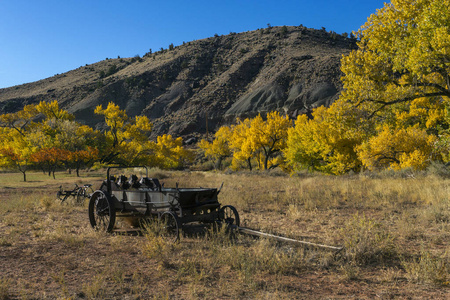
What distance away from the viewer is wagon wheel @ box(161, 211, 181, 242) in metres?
6.82

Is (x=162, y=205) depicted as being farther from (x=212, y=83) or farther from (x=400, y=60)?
(x=212, y=83)

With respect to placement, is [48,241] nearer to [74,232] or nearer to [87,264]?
[74,232]

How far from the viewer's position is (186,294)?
4445 mm

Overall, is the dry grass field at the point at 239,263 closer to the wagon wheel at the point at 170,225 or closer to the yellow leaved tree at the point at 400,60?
the wagon wheel at the point at 170,225

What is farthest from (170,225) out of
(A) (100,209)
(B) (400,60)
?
(B) (400,60)

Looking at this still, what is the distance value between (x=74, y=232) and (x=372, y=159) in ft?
83.4

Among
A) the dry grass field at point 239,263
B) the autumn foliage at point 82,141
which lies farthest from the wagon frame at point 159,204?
the autumn foliage at point 82,141

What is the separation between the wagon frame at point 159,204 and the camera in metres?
7.20

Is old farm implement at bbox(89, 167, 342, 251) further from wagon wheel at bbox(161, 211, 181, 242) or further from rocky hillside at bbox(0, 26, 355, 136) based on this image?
rocky hillside at bbox(0, 26, 355, 136)

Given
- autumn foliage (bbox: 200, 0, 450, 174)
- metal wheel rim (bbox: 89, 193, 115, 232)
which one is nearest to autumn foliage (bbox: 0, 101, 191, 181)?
metal wheel rim (bbox: 89, 193, 115, 232)

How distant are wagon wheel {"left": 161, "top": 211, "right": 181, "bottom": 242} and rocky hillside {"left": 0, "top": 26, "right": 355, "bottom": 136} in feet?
243

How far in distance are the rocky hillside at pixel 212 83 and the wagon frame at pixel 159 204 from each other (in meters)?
73.3

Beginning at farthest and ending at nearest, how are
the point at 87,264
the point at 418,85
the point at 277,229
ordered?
the point at 418,85, the point at 277,229, the point at 87,264

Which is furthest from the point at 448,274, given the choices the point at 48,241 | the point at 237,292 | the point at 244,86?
the point at 244,86
